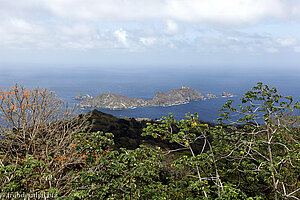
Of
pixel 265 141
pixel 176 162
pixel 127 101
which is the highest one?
pixel 265 141

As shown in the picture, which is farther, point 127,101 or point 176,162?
point 127,101

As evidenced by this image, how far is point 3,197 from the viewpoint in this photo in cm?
620

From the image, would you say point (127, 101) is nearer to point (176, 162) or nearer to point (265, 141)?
point (176, 162)

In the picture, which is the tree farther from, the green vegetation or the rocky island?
the rocky island

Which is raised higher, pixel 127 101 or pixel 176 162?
pixel 176 162

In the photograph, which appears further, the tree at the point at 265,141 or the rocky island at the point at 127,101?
the rocky island at the point at 127,101

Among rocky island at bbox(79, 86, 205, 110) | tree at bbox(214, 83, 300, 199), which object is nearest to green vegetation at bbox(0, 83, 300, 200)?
tree at bbox(214, 83, 300, 199)

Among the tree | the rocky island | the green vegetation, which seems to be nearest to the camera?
the green vegetation

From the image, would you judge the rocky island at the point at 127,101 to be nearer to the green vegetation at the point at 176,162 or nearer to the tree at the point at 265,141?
the green vegetation at the point at 176,162

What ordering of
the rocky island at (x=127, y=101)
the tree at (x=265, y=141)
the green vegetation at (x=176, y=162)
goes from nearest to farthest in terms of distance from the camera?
the green vegetation at (x=176, y=162)
the tree at (x=265, y=141)
the rocky island at (x=127, y=101)

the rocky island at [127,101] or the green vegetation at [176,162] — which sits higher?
the green vegetation at [176,162]

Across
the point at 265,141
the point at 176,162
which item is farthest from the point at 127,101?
the point at 265,141

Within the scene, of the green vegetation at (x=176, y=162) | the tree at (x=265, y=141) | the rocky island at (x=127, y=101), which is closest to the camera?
the green vegetation at (x=176, y=162)

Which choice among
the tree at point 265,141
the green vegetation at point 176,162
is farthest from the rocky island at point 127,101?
the tree at point 265,141
